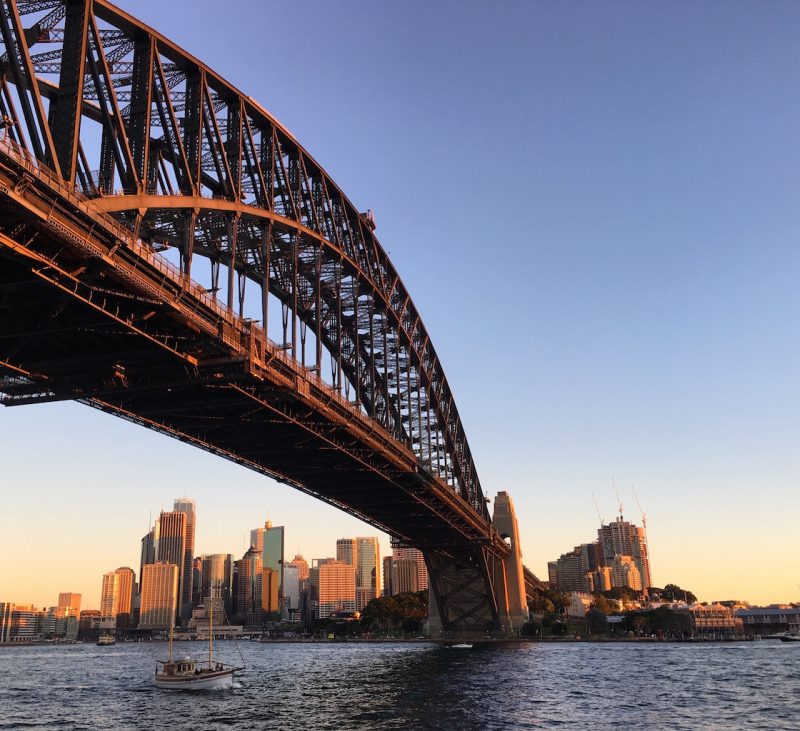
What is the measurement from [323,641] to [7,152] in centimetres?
18750

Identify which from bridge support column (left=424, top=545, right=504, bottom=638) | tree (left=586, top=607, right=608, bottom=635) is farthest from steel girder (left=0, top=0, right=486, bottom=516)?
tree (left=586, top=607, right=608, bottom=635)

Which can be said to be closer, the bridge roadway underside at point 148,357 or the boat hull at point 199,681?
the bridge roadway underside at point 148,357

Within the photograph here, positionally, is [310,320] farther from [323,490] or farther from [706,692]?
[706,692]

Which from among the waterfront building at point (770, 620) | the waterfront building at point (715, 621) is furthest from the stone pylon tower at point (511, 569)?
the waterfront building at point (770, 620)

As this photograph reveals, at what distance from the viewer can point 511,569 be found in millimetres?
133125

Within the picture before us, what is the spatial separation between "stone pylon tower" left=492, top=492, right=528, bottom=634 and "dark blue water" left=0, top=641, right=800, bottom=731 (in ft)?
141

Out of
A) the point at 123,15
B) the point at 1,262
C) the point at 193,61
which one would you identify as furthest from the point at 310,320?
the point at 1,262

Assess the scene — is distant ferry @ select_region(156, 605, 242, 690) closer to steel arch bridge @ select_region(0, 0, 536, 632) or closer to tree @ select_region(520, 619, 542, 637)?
steel arch bridge @ select_region(0, 0, 536, 632)

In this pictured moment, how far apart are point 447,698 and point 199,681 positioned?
23.4m

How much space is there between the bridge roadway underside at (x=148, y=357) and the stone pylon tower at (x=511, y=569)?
65568mm

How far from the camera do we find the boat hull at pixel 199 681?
208ft

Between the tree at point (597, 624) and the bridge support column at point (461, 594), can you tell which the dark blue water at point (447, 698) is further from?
the tree at point (597, 624)

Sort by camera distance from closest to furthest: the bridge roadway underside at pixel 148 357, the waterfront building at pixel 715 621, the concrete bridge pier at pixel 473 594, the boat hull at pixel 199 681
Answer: the bridge roadway underside at pixel 148 357 → the boat hull at pixel 199 681 → the concrete bridge pier at pixel 473 594 → the waterfront building at pixel 715 621

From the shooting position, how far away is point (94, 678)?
289ft
